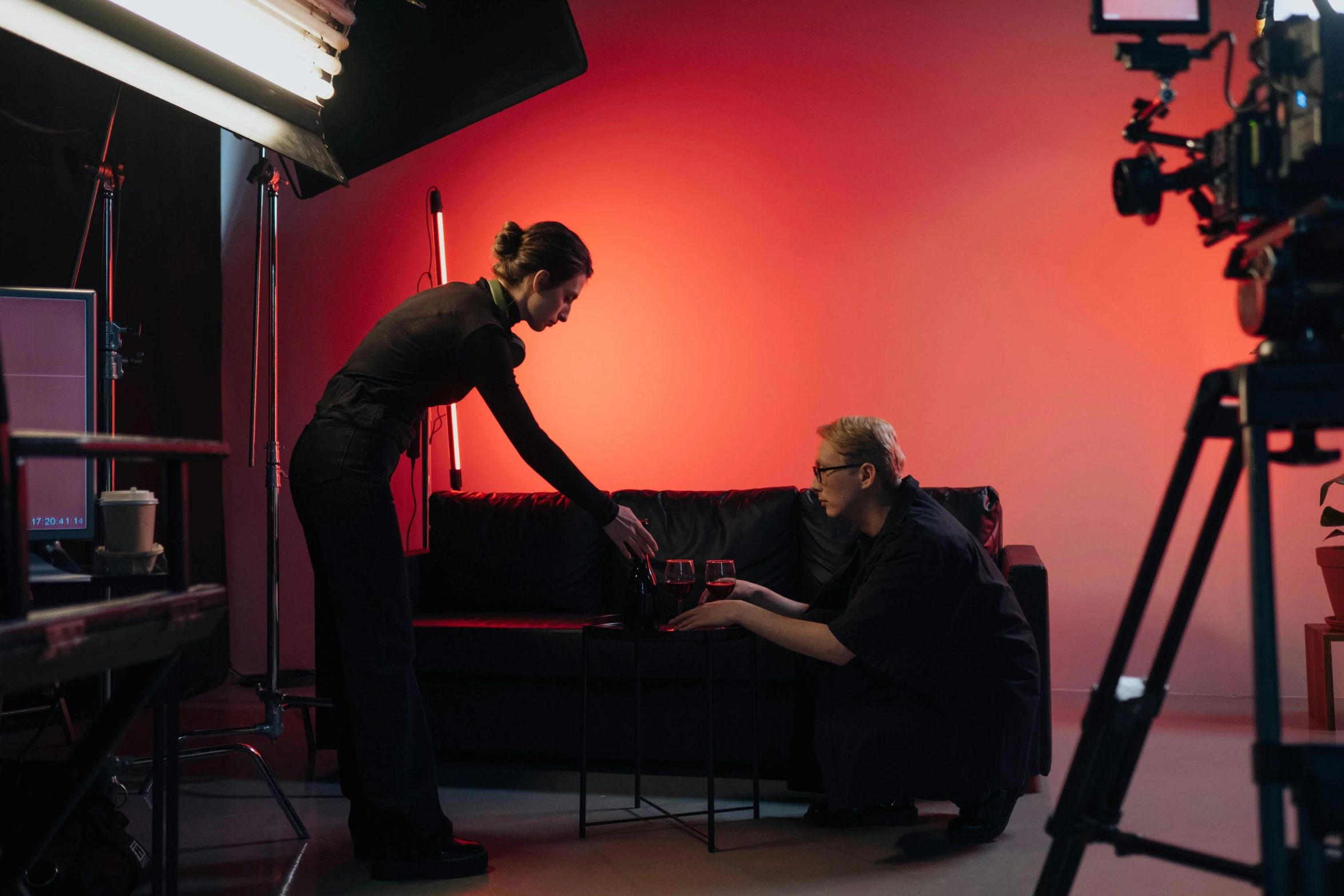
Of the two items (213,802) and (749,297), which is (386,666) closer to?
(213,802)

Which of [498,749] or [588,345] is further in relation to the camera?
[588,345]

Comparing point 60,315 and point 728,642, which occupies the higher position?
point 60,315

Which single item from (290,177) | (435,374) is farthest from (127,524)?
(290,177)

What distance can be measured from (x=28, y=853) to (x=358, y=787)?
99 cm

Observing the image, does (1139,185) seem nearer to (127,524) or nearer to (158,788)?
(158,788)

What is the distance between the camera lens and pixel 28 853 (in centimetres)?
118

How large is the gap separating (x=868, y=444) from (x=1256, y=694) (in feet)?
4.72

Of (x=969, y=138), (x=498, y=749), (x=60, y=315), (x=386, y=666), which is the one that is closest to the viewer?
(x=386, y=666)

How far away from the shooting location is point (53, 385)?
2.43m

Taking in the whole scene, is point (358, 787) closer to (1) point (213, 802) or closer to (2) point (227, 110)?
(1) point (213, 802)

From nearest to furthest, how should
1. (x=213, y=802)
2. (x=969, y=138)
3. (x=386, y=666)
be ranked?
(x=386, y=666)
(x=213, y=802)
(x=969, y=138)

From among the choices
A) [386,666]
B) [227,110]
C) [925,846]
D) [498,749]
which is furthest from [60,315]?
[925,846]

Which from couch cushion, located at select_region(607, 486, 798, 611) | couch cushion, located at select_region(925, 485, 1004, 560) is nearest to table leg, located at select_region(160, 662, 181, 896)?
couch cushion, located at select_region(607, 486, 798, 611)

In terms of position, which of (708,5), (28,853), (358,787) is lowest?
(358,787)
